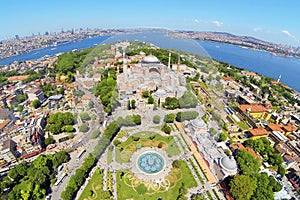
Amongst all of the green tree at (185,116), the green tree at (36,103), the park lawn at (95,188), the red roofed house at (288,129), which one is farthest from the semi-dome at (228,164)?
the green tree at (36,103)

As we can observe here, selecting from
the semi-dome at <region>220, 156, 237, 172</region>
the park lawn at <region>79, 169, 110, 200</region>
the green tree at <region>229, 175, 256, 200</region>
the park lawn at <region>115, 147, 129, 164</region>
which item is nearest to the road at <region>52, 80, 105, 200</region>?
the park lawn at <region>79, 169, 110, 200</region>

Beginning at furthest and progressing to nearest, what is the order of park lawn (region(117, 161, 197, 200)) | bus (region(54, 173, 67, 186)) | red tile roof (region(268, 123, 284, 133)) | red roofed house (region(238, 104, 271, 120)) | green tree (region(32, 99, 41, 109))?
green tree (region(32, 99, 41, 109)) < red roofed house (region(238, 104, 271, 120)) < red tile roof (region(268, 123, 284, 133)) < bus (region(54, 173, 67, 186)) < park lawn (region(117, 161, 197, 200))

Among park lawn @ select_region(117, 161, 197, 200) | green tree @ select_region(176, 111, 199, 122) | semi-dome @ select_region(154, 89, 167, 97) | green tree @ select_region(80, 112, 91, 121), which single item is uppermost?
semi-dome @ select_region(154, 89, 167, 97)

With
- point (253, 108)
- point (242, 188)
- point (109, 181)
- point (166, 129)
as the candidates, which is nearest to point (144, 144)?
point (166, 129)

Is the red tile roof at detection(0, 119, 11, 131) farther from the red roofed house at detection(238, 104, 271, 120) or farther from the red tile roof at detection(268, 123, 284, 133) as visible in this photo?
the red tile roof at detection(268, 123, 284, 133)

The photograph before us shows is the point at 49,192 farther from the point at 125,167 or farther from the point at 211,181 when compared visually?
the point at 211,181

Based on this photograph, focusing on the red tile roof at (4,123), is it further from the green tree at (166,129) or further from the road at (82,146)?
the green tree at (166,129)
